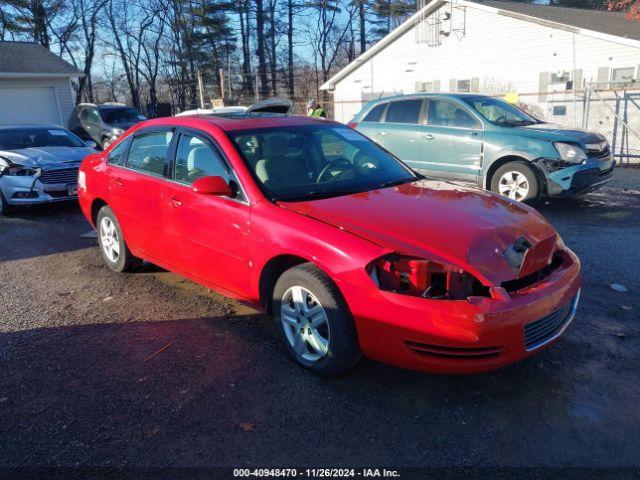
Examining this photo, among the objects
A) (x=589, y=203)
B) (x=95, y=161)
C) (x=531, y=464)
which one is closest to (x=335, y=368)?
(x=531, y=464)

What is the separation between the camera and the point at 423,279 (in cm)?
297

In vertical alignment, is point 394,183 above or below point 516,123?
below

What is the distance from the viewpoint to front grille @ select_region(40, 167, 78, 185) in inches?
332

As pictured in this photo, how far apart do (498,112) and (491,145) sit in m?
0.88

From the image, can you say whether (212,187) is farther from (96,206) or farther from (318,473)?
(96,206)

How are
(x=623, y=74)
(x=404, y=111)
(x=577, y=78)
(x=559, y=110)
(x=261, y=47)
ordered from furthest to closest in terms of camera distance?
→ (x=261, y=47), (x=577, y=78), (x=623, y=74), (x=559, y=110), (x=404, y=111)

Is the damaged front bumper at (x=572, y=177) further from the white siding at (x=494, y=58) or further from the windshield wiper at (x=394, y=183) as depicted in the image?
the white siding at (x=494, y=58)

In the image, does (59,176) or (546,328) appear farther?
(59,176)

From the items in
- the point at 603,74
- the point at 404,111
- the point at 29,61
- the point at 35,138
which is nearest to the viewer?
the point at 404,111

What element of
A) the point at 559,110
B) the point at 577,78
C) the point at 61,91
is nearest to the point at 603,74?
the point at 577,78

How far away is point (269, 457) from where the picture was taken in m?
2.70

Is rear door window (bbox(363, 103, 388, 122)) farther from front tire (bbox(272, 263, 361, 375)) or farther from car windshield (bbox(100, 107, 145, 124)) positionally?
car windshield (bbox(100, 107, 145, 124))

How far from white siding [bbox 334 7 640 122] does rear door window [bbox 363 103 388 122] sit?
789 cm

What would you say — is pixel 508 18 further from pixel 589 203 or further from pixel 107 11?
pixel 107 11
